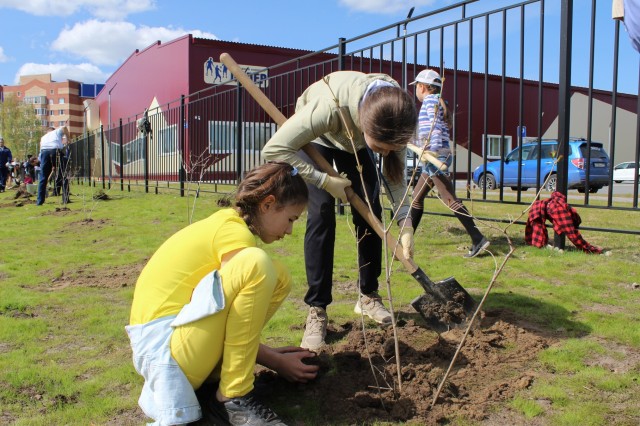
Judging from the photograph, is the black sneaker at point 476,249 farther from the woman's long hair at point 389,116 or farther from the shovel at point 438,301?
the woman's long hair at point 389,116

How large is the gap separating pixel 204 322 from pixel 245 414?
34cm

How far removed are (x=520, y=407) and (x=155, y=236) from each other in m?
4.86

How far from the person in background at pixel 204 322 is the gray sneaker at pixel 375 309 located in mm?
1219

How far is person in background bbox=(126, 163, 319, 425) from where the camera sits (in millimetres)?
1727

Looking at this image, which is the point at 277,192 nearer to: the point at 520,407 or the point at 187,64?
the point at 520,407

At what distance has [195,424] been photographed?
73.4 inches

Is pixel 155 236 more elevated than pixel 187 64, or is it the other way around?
pixel 187 64

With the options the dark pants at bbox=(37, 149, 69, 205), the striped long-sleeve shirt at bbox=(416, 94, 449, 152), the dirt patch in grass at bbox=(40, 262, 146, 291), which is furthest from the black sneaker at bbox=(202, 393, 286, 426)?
the dark pants at bbox=(37, 149, 69, 205)

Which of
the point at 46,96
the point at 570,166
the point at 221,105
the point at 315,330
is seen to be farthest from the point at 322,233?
the point at 46,96

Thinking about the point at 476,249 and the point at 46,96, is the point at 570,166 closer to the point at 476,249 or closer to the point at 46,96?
the point at 476,249

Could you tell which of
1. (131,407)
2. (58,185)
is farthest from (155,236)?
(58,185)

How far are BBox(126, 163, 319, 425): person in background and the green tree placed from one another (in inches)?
2670

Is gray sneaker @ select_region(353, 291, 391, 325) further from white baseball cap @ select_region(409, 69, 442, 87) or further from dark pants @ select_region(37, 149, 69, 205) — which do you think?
dark pants @ select_region(37, 149, 69, 205)

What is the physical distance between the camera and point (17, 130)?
204 ft
